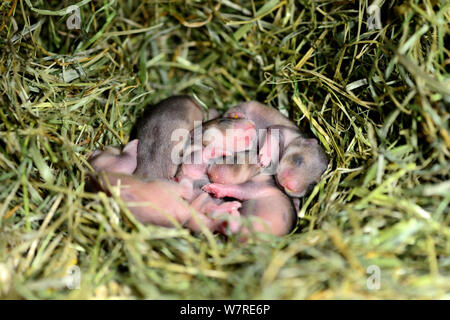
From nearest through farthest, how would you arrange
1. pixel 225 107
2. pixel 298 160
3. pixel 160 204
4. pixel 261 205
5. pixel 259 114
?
pixel 160 204, pixel 261 205, pixel 298 160, pixel 259 114, pixel 225 107

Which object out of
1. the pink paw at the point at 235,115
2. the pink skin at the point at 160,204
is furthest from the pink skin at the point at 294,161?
the pink skin at the point at 160,204

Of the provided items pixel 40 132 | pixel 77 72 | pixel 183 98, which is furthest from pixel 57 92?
pixel 183 98

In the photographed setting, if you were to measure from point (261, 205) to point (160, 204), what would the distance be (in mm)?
420

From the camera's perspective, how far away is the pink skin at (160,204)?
1.57 m

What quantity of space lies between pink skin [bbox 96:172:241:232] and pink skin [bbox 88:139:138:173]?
4.9 inches

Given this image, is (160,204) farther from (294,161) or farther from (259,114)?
(259,114)

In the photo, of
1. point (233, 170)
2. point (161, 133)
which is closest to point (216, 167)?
point (233, 170)

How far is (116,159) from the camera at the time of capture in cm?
185

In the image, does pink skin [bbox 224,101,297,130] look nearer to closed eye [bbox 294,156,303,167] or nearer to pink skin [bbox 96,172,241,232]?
closed eye [bbox 294,156,303,167]

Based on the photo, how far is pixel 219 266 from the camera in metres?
1.38

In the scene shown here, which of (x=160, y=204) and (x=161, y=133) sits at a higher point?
(x=161, y=133)

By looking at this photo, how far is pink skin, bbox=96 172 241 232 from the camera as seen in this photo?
157cm

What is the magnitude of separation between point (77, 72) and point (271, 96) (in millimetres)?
965
